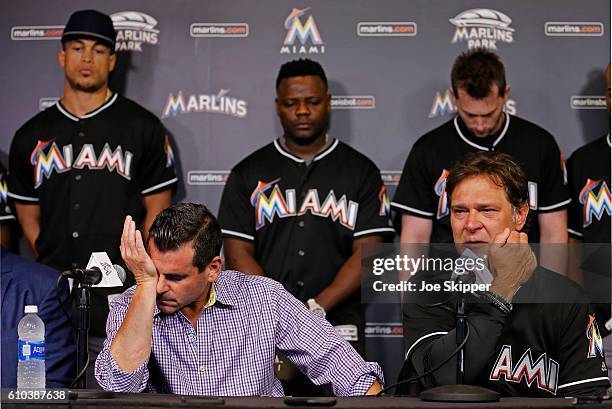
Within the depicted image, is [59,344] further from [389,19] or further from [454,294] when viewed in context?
[389,19]

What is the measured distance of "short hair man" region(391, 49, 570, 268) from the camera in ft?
14.7

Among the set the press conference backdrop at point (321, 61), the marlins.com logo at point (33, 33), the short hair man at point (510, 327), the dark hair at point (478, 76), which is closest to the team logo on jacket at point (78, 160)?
the press conference backdrop at point (321, 61)

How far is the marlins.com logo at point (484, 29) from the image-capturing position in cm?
504

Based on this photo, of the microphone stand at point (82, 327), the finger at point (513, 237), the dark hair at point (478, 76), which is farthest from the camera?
the dark hair at point (478, 76)

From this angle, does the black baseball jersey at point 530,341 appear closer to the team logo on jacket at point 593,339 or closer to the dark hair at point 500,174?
the team logo on jacket at point 593,339

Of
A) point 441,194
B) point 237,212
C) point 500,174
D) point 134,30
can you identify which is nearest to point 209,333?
point 500,174

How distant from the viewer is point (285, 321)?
116 inches

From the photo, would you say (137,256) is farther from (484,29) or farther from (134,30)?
(484,29)

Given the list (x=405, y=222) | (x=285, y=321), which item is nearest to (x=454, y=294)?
(x=285, y=321)

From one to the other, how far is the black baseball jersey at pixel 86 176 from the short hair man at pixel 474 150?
117 centimetres

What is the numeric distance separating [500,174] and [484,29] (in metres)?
2.24

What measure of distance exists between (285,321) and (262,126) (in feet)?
7.51

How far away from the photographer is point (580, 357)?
8.84 feet

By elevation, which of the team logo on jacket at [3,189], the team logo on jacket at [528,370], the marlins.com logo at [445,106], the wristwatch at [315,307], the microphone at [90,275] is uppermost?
the marlins.com logo at [445,106]
